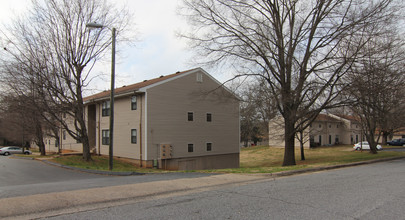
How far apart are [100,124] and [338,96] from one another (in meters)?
20.8

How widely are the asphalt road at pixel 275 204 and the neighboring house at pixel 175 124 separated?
1310cm

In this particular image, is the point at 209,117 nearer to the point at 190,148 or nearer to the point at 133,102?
the point at 190,148

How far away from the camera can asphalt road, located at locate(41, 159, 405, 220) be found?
6008mm

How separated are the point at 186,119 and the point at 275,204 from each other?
18341 mm

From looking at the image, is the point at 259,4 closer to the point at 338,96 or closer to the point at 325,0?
the point at 325,0

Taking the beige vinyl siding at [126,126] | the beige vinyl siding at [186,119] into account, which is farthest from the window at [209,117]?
the beige vinyl siding at [126,126]

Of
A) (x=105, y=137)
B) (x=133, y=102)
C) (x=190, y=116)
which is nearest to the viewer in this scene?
(x=133, y=102)

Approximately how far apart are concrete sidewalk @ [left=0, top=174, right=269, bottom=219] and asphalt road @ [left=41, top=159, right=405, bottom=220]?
433 mm

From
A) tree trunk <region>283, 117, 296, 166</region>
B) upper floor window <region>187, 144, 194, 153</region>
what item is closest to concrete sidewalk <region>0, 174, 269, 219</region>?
tree trunk <region>283, 117, 296, 166</region>

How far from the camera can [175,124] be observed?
24109 millimetres

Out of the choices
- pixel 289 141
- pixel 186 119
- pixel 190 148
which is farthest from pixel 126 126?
pixel 289 141

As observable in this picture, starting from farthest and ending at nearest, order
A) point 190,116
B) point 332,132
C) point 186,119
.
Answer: point 332,132 < point 190,116 < point 186,119

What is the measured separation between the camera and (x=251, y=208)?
6.54m

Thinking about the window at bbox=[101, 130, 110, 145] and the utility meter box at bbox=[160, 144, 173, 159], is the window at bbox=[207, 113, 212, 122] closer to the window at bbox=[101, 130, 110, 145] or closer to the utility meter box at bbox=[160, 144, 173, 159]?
the utility meter box at bbox=[160, 144, 173, 159]
